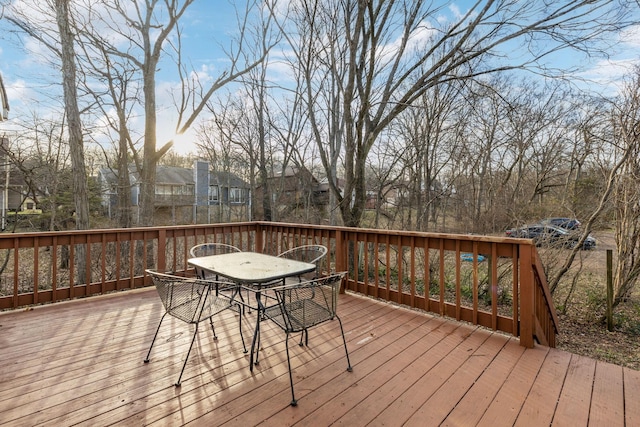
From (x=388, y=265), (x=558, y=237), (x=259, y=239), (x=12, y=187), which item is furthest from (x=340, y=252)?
(x=12, y=187)

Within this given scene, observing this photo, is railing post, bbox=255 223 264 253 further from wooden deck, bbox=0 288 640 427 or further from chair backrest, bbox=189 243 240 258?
wooden deck, bbox=0 288 640 427

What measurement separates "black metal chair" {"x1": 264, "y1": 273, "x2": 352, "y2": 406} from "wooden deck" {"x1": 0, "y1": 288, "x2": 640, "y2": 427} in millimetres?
238

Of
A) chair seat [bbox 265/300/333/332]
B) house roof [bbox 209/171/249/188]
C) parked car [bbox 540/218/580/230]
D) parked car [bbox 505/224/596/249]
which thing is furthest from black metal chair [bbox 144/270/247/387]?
house roof [bbox 209/171/249/188]

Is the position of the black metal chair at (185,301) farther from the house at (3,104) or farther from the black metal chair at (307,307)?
the house at (3,104)

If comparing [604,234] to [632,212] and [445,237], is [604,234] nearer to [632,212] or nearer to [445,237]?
[632,212]

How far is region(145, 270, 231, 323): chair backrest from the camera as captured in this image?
2.22 metres

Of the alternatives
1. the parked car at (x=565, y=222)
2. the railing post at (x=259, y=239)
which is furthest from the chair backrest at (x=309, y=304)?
the parked car at (x=565, y=222)

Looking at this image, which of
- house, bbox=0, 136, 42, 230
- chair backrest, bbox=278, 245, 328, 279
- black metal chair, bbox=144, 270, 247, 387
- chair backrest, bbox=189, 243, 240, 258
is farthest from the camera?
→ house, bbox=0, 136, 42, 230

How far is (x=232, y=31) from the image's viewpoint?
799 cm

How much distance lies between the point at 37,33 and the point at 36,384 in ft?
25.3

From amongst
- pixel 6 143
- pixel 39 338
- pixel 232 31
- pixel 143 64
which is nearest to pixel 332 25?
pixel 232 31

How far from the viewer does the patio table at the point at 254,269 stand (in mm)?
2283

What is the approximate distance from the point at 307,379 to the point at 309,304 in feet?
1.72

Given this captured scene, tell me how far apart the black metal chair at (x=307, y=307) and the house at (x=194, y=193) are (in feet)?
24.5
